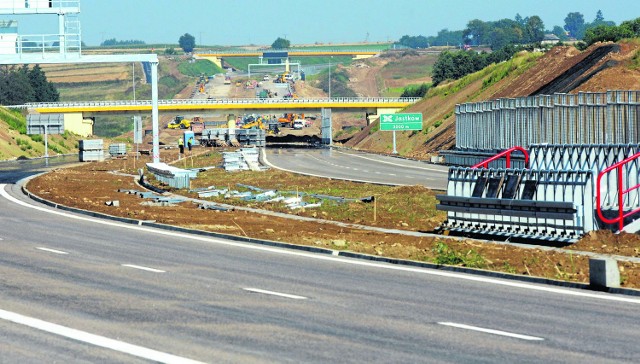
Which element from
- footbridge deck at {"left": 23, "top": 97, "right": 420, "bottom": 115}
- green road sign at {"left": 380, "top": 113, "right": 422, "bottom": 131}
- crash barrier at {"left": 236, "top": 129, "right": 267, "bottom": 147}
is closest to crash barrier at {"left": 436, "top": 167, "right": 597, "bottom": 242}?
green road sign at {"left": 380, "top": 113, "right": 422, "bottom": 131}

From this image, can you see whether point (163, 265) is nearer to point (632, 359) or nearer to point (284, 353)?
point (284, 353)

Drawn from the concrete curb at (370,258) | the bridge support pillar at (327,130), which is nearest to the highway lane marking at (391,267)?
the concrete curb at (370,258)

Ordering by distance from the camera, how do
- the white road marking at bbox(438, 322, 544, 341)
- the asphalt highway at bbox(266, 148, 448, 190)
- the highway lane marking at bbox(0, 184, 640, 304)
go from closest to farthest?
the white road marking at bbox(438, 322, 544, 341), the highway lane marking at bbox(0, 184, 640, 304), the asphalt highway at bbox(266, 148, 448, 190)

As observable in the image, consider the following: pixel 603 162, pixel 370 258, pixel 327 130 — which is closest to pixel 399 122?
pixel 327 130

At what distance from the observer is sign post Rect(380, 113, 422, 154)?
103875 millimetres

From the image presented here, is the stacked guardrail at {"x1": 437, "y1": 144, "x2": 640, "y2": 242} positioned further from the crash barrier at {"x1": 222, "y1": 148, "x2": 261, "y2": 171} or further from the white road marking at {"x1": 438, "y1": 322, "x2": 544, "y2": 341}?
the crash barrier at {"x1": 222, "y1": 148, "x2": 261, "y2": 171}

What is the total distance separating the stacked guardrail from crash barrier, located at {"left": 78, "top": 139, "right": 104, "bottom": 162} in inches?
2633

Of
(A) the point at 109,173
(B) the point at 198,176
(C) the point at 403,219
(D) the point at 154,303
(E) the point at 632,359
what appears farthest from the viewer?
(A) the point at 109,173

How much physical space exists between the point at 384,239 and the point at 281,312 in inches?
534

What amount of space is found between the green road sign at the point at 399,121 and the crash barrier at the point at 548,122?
40.9 metres

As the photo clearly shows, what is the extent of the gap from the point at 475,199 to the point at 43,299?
14.6 m

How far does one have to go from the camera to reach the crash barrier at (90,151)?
96.9 metres

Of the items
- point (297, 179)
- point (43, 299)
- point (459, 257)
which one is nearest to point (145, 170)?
point (297, 179)

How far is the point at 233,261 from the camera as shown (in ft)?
85.1
